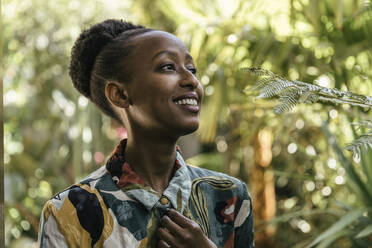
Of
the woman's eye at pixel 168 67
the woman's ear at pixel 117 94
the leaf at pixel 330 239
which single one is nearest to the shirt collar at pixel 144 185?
the woman's ear at pixel 117 94

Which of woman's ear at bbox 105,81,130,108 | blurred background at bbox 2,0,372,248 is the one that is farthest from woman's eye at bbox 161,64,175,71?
blurred background at bbox 2,0,372,248

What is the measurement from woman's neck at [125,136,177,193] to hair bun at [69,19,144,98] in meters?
0.23

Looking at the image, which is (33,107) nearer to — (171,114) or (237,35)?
(237,35)

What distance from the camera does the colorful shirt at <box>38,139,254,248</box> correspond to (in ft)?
3.38

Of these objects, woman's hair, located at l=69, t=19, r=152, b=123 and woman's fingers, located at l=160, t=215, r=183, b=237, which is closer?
woman's fingers, located at l=160, t=215, r=183, b=237

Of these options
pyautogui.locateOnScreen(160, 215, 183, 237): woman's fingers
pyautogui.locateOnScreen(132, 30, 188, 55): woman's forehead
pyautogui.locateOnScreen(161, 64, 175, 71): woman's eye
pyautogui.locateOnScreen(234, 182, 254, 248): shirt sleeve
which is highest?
pyautogui.locateOnScreen(132, 30, 188, 55): woman's forehead

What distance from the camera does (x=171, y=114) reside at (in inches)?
41.9

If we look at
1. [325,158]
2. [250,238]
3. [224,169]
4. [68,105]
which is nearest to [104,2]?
[68,105]

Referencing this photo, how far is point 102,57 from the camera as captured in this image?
1.20 meters

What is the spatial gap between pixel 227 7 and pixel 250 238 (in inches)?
75.7

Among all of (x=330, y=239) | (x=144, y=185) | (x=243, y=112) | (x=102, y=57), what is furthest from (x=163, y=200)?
(x=243, y=112)

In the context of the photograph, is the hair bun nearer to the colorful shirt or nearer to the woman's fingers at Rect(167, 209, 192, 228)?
the colorful shirt

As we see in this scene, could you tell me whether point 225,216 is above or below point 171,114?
below

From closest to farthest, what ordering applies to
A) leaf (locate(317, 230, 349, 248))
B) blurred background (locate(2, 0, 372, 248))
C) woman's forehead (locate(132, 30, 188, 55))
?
1. woman's forehead (locate(132, 30, 188, 55))
2. leaf (locate(317, 230, 349, 248))
3. blurred background (locate(2, 0, 372, 248))
